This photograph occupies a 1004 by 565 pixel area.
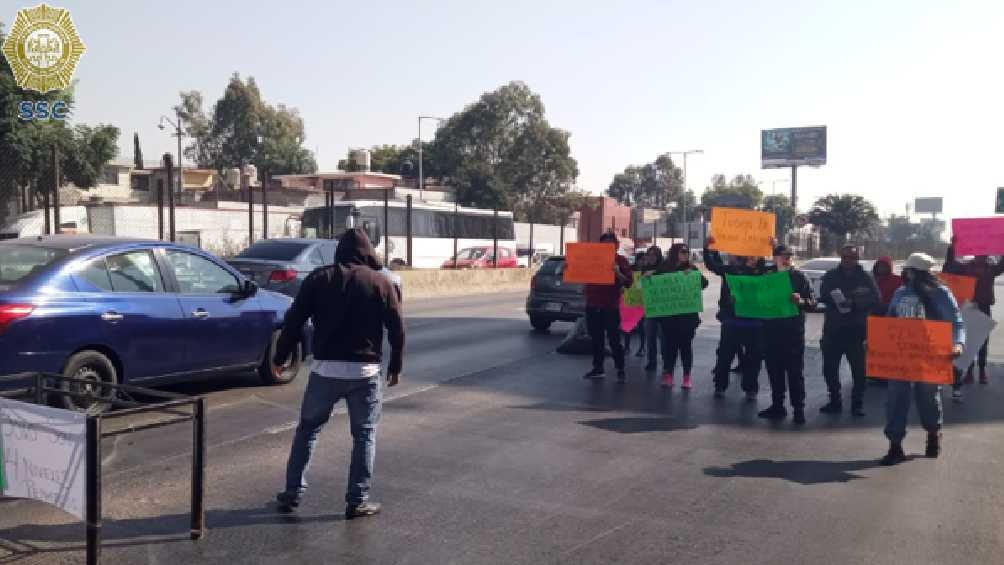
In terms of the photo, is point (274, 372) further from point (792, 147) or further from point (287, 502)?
point (792, 147)

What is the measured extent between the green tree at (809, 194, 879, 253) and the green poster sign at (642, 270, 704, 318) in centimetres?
5606

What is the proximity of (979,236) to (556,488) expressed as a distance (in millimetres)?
7167

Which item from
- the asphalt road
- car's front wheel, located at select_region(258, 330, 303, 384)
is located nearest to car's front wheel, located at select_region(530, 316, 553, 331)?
the asphalt road

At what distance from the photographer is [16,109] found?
3062 centimetres

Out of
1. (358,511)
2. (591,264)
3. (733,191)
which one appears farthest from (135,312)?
(733,191)

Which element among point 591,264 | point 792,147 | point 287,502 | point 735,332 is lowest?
point 287,502

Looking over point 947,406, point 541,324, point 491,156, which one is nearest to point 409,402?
point 947,406

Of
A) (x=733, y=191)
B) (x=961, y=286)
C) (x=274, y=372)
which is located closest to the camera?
(x=274, y=372)

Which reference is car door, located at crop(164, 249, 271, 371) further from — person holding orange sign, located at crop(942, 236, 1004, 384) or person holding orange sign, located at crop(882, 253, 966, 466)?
person holding orange sign, located at crop(942, 236, 1004, 384)

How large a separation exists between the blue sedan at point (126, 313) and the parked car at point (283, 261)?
4.40 m

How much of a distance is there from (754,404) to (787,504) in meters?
3.94

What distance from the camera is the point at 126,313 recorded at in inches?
306

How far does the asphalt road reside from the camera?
503 cm

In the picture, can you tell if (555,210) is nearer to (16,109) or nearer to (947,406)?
(16,109)
